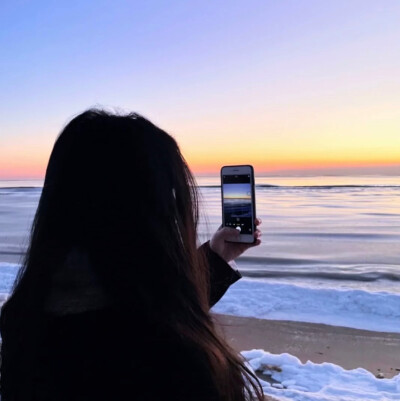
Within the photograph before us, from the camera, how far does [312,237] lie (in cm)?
1352

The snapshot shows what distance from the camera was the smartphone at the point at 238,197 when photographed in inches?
88.9

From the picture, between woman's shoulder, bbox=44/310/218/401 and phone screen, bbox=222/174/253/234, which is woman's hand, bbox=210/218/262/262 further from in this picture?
woman's shoulder, bbox=44/310/218/401

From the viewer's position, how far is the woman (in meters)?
0.95

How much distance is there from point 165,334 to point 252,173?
1.50 m

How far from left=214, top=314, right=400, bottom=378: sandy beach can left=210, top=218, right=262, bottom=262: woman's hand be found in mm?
3184

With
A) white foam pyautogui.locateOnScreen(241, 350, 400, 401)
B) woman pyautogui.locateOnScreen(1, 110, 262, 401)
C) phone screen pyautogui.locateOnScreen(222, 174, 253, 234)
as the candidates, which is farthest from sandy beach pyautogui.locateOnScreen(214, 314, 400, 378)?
woman pyautogui.locateOnScreen(1, 110, 262, 401)

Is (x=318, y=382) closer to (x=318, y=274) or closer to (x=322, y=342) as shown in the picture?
(x=322, y=342)

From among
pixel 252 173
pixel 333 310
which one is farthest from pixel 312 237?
pixel 252 173

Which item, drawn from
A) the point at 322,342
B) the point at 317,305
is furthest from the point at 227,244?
the point at 317,305

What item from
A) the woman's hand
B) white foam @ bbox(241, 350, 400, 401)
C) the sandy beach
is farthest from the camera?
the sandy beach

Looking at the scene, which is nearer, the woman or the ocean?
the woman

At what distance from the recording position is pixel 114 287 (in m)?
0.98

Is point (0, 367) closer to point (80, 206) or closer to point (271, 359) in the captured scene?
point (80, 206)

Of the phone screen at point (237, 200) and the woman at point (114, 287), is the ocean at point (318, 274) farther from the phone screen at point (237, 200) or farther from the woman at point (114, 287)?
the woman at point (114, 287)
